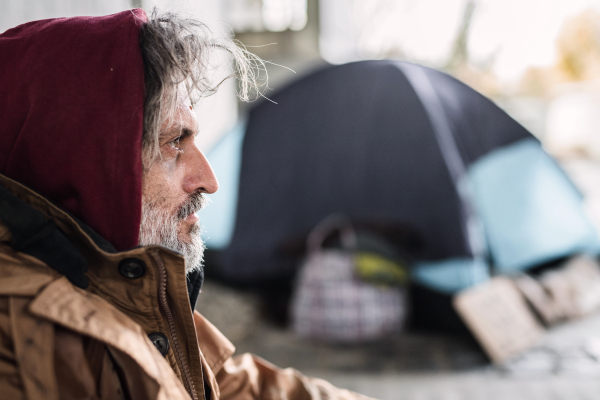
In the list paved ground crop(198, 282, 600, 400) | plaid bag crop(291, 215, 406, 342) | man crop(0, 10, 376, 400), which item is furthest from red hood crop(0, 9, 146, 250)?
plaid bag crop(291, 215, 406, 342)

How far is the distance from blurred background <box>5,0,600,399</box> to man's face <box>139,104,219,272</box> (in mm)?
1444

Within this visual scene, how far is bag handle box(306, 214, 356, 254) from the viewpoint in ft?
9.09

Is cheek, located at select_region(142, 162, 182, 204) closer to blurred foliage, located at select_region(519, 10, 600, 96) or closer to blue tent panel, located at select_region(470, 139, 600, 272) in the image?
blue tent panel, located at select_region(470, 139, 600, 272)

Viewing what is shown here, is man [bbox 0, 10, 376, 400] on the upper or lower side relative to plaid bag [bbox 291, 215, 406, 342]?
upper

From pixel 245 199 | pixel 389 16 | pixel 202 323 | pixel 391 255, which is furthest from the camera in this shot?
pixel 389 16

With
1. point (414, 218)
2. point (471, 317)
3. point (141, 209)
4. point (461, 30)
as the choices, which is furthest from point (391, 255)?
point (461, 30)

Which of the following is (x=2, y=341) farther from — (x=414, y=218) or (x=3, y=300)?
(x=414, y=218)

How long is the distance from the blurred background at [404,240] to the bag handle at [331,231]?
2cm

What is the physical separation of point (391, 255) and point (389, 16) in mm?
8835

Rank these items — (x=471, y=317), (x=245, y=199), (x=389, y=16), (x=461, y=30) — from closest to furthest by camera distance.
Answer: (x=471, y=317) < (x=245, y=199) < (x=389, y=16) < (x=461, y=30)

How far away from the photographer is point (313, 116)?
3.08 meters

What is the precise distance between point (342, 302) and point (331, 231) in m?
0.42

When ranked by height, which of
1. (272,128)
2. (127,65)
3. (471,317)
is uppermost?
(127,65)

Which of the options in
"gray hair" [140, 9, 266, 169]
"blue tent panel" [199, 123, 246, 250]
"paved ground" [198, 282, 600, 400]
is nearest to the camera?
"gray hair" [140, 9, 266, 169]
